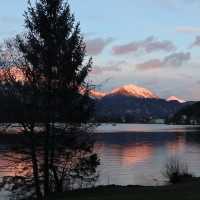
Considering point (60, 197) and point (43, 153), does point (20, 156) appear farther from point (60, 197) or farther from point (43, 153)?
A: point (60, 197)

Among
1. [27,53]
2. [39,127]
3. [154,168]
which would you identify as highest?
[27,53]

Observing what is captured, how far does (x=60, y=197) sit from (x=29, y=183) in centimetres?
382

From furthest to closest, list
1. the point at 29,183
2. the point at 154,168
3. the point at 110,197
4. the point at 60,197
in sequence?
the point at 154,168 < the point at 29,183 < the point at 60,197 < the point at 110,197

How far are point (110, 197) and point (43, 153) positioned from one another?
721 centimetres

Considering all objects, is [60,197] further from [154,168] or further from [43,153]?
[154,168]

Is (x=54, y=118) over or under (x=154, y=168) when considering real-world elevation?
over

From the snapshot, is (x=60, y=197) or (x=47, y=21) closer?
(x=60, y=197)

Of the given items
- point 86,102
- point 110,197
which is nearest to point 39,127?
point 86,102

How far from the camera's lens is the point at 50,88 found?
30.4 m

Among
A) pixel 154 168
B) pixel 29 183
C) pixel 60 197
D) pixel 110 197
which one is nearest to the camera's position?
pixel 110 197

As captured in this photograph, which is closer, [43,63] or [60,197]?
[60,197]

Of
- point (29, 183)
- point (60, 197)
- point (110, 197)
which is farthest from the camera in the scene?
point (29, 183)

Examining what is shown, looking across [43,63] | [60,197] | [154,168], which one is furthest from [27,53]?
[154,168]

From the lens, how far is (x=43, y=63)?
Result: 30484 millimetres
